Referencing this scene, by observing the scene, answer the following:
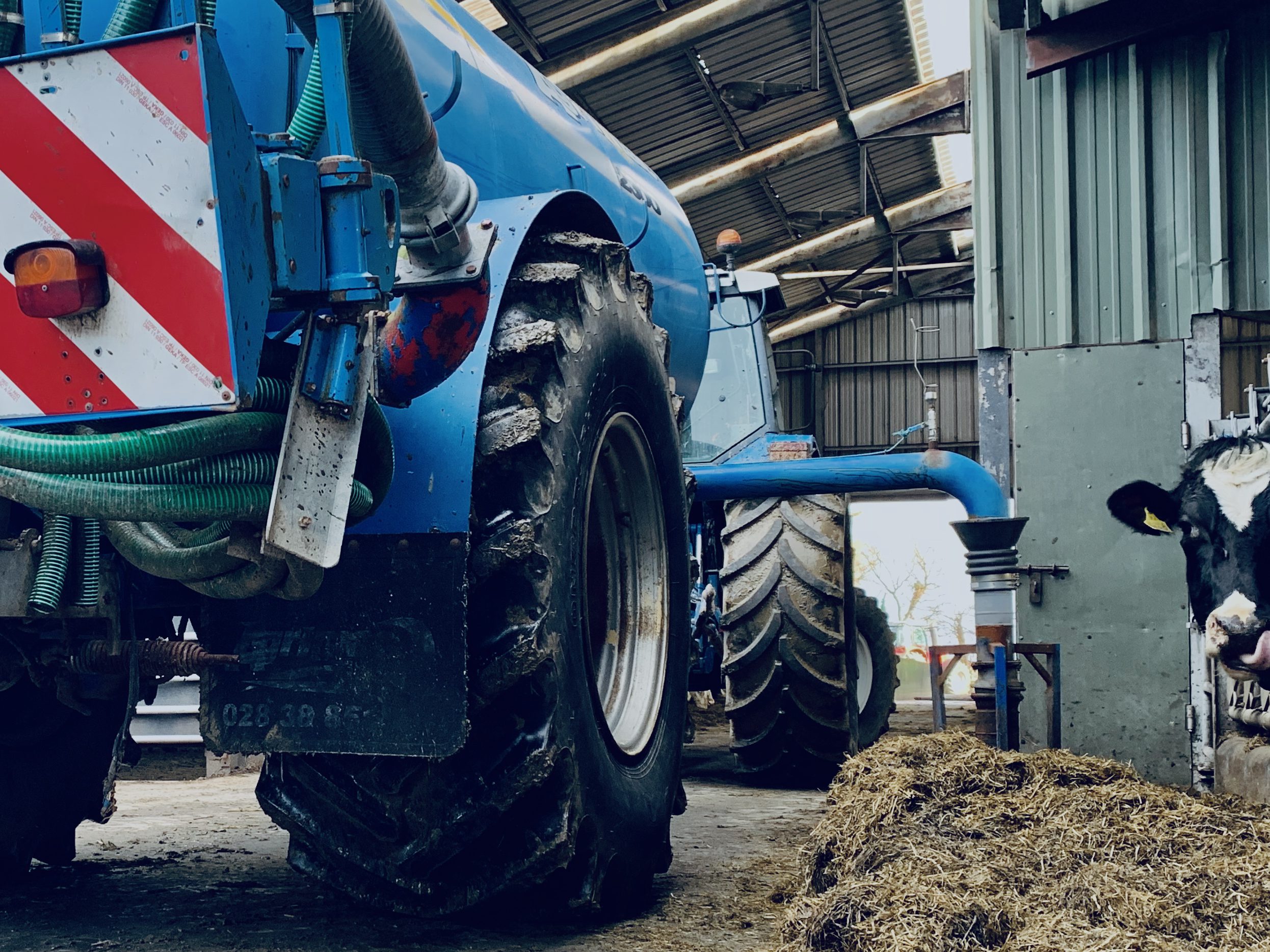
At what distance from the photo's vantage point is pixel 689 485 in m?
3.84

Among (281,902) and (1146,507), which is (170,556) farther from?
(1146,507)

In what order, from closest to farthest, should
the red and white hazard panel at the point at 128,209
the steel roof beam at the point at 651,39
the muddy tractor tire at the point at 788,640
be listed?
1. the red and white hazard panel at the point at 128,209
2. the muddy tractor tire at the point at 788,640
3. the steel roof beam at the point at 651,39

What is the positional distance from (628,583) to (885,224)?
18.1 metres

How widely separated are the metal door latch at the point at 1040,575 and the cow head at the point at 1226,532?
114 centimetres

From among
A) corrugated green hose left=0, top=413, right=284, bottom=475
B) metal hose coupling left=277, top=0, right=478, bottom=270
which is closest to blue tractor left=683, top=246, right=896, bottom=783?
metal hose coupling left=277, top=0, right=478, bottom=270

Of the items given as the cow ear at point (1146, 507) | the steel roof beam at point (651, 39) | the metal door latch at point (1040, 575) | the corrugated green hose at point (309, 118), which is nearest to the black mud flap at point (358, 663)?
the corrugated green hose at point (309, 118)

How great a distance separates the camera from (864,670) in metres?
7.34

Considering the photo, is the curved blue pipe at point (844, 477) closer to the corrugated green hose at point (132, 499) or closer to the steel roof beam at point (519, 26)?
the corrugated green hose at point (132, 499)

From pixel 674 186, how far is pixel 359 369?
43.2 feet

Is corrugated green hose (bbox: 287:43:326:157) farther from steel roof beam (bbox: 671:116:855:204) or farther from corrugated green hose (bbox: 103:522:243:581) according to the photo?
steel roof beam (bbox: 671:116:855:204)

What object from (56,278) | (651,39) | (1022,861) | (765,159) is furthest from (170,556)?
(765,159)

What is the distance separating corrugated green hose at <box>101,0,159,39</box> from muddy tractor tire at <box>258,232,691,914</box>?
0.89 meters

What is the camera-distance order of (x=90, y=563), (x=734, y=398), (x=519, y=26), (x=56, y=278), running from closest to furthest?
(x=56, y=278) < (x=90, y=563) < (x=734, y=398) < (x=519, y=26)

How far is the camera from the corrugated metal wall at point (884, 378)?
952 inches
